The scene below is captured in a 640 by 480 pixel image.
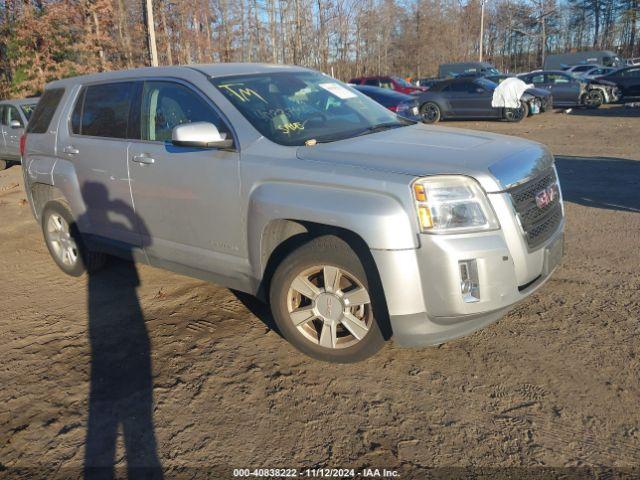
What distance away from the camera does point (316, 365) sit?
346 centimetres

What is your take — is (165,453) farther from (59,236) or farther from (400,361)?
(59,236)

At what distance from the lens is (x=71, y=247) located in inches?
205

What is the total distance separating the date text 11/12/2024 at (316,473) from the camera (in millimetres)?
2521

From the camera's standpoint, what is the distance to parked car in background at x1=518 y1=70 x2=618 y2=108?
822 inches

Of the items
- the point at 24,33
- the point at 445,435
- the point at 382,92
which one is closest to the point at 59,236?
the point at 445,435

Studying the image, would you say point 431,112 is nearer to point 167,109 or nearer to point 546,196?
point 167,109

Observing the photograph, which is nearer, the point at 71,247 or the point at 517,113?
the point at 71,247

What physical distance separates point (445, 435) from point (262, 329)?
1.66 meters

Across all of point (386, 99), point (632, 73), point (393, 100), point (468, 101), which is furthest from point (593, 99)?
point (386, 99)

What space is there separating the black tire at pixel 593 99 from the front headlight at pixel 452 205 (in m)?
21.1

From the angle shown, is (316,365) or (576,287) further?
(576,287)

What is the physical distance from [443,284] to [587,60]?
46.7 meters

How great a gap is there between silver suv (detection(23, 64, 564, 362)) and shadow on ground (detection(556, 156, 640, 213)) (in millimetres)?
3800

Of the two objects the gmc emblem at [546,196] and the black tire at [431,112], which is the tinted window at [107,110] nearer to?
the gmc emblem at [546,196]
